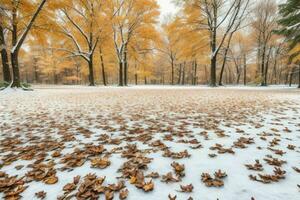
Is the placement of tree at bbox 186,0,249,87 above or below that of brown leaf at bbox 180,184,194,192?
above

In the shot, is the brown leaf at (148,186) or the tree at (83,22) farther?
Result: the tree at (83,22)

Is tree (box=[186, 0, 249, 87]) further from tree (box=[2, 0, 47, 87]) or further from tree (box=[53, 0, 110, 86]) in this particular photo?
tree (box=[2, 0, 47, 87])

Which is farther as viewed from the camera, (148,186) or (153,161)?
(153,161)

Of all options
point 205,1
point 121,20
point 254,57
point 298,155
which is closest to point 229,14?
point 205,1

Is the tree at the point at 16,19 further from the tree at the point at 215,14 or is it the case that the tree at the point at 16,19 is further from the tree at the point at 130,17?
the tree at the point at 215,14

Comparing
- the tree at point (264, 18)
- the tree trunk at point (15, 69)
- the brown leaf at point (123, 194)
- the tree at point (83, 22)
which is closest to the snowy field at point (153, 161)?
the brown leaf at point (123, 194)

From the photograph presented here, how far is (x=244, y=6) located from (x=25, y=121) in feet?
65.3

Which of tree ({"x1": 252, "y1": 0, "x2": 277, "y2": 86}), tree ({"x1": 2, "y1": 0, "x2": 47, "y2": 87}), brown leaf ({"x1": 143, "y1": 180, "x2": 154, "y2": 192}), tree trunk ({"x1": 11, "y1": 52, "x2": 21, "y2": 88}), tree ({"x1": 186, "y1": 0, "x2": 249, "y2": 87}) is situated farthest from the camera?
tree ({"x1": 252, "y1": 0, "x2": 277, "y2": 86})

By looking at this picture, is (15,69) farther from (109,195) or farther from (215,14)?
(215,14)

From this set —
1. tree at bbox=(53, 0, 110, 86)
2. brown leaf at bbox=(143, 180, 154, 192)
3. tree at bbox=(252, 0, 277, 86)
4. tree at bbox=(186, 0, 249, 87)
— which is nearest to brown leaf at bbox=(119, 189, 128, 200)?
brown leaf at bbox=(143, 180, 154, 192)

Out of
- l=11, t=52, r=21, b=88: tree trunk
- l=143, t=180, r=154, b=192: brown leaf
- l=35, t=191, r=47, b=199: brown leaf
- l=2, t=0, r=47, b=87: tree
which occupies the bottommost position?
l=35, t=191, r=47, b=199: brown leaf

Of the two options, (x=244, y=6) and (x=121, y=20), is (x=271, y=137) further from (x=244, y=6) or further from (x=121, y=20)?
(x=121, y=20)

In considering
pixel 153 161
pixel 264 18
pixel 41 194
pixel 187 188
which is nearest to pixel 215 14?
pixel 264 18

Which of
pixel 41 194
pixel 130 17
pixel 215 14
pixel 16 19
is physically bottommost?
pixel 41 194
